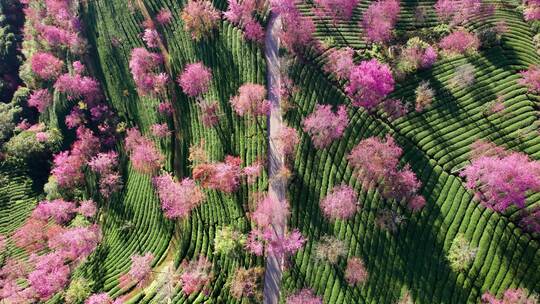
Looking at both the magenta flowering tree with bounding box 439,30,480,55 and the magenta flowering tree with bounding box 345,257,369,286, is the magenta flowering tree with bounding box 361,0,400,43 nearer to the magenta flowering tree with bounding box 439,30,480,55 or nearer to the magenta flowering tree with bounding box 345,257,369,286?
the magenta flowering tree with bounding box 439,30,480,55

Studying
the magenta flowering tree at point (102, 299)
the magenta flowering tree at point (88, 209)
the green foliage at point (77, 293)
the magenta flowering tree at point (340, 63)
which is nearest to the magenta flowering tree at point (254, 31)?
the magenta flowering tree at point (340, 63)

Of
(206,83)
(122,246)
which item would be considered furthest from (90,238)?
(206,83)

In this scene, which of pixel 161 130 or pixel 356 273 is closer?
pixel 356 273

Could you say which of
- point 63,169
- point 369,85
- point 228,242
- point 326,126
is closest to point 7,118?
point 63,169

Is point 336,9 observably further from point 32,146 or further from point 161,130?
point 32,146

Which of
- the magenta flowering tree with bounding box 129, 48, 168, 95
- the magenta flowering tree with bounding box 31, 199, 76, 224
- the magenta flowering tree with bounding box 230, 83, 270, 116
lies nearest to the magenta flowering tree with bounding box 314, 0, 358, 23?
the magenta flowering tree with bounding box 230, 83, 270, 116

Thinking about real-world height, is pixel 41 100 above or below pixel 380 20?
below
